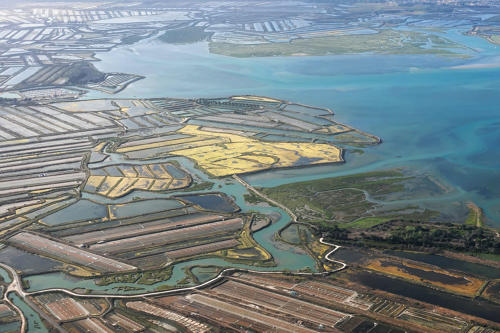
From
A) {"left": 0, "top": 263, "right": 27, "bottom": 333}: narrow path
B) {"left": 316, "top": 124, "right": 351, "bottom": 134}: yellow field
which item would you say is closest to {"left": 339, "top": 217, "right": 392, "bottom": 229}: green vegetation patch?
{"left": 316, "top": 124, "right": 351, "bottom": 134}: yellow field

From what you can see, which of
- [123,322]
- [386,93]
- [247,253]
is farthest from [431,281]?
[386,93]

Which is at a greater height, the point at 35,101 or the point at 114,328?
the point at 35,101

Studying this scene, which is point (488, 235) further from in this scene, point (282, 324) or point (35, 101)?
point (35, 101)

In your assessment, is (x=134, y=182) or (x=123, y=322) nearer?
(x=123, y=322)

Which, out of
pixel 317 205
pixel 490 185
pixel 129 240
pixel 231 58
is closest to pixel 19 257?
pixel 129 240

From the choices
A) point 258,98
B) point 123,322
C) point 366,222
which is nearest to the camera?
point 123,322

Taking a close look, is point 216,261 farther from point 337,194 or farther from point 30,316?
point 337,194
